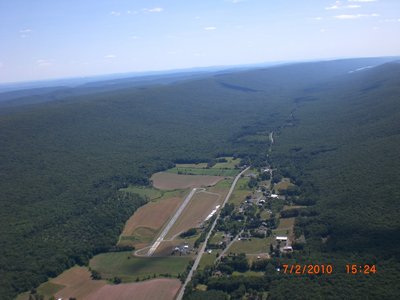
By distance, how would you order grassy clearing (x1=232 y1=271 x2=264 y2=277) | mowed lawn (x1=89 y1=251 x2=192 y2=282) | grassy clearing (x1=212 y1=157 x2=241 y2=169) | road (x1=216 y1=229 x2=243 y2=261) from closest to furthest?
grassy clearing (x1=232 y1=271 x2=264 y2=277) → mowed lawn (x1=89 y1=251 x2=192 y2=282) → road (x1=216 y1=229 x2=243 y2=261) → grassy clearing (x1=212 y1=157 x2=241 y2=169)

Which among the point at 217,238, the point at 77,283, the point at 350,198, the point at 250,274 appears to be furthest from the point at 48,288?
Answer: the point at 350,198

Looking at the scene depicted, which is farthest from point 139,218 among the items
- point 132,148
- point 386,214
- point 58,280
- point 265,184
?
point 132,148

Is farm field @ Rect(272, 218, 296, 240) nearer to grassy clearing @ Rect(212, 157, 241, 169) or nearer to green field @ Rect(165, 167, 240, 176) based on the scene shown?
green field @ Rect(165, 167, 240, 176)

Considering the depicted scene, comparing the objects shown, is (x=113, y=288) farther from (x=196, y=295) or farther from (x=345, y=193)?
(x=345, y=193)

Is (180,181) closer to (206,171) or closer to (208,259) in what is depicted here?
(206,171)

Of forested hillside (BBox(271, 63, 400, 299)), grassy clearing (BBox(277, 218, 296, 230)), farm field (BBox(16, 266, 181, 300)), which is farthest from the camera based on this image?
grassy clearing (BBox(277, 218, 296, 230))

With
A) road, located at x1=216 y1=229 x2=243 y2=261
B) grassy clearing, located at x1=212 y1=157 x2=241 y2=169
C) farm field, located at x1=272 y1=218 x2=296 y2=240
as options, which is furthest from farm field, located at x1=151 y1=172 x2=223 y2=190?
road, located at x1=216 y1=229 x2=243 y2=261

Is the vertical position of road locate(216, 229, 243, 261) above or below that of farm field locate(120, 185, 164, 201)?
below

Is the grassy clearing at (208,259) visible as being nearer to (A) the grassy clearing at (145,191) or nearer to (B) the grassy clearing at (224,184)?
(A) the grassy clearing at (145,191)
